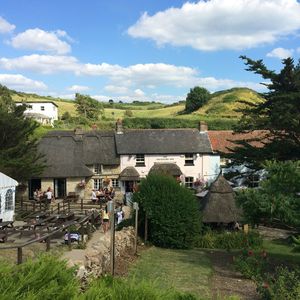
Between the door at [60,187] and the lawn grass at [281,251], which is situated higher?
the door at [60,187]

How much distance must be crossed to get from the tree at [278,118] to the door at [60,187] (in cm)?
1781

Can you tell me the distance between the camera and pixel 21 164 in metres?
28.7

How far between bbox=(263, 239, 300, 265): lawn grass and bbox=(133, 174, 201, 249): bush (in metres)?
4.19

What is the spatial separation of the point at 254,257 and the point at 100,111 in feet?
227

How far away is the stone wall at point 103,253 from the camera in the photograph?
12132mm

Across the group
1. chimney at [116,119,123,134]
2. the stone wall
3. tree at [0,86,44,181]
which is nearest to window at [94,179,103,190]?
chimney at [116,119,123,134]

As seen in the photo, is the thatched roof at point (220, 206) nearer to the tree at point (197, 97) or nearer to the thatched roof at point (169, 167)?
the thatched roof at point (169, 167)

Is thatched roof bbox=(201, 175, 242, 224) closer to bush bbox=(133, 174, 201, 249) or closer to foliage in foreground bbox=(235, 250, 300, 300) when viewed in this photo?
bush bbox=(133, 174, 201, 249)

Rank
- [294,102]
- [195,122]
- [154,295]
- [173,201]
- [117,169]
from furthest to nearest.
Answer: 1. [195,122]
2. [117,169]
3. [294,102]
4. [173,201]
5. [154,295]

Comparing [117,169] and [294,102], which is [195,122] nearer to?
[117,169]

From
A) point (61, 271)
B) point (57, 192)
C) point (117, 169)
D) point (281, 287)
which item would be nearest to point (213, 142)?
point (117, 169)

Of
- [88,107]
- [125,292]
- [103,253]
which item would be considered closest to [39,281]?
[125,292]

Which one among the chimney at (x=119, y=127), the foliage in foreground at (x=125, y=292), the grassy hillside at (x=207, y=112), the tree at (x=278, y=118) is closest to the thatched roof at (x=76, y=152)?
the chimney at (x=119, y=127)

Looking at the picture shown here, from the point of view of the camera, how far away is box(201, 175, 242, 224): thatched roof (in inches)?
973
